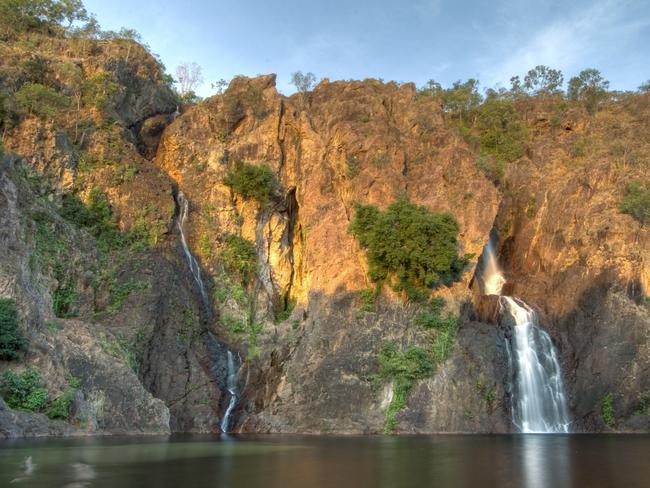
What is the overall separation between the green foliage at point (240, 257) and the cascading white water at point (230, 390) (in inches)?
285

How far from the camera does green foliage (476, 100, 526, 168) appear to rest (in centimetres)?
5816

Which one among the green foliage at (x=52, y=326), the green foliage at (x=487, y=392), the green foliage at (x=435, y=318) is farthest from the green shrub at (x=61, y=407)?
the green foliage at (x=487, y=392)

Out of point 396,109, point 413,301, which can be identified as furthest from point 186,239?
point 396,109

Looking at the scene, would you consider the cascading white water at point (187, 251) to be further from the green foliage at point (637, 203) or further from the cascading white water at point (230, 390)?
the green foliage at point (637, 203)

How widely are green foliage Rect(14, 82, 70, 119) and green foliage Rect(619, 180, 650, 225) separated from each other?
132 ft

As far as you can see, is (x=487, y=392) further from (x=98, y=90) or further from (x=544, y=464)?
(x=98, y=90)

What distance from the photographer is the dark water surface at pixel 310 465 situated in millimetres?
14250

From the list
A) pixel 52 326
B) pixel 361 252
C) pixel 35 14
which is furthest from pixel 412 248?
pixel 35 14

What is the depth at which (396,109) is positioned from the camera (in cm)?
5275

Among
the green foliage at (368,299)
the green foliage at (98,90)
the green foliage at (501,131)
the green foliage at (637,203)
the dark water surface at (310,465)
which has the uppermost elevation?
the green foliage at (501,131)

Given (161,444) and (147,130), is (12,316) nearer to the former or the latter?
(161,444)

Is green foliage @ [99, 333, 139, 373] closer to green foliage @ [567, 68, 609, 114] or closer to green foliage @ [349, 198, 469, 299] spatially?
green foliage @ [349, 198, 469, 299]

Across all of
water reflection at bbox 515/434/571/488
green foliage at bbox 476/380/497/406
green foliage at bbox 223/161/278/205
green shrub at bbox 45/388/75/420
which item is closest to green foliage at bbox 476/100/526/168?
green foliage at bbox 223/161/278/205

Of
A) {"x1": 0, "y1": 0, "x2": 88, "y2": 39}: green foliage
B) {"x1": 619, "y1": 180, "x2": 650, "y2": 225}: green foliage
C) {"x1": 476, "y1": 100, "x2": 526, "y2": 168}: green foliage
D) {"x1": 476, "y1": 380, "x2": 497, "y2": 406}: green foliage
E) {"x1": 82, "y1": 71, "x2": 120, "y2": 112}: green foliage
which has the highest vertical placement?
{"x1": 0, "y1": 0, "x2": 88, "y2": 39}: green foliage
